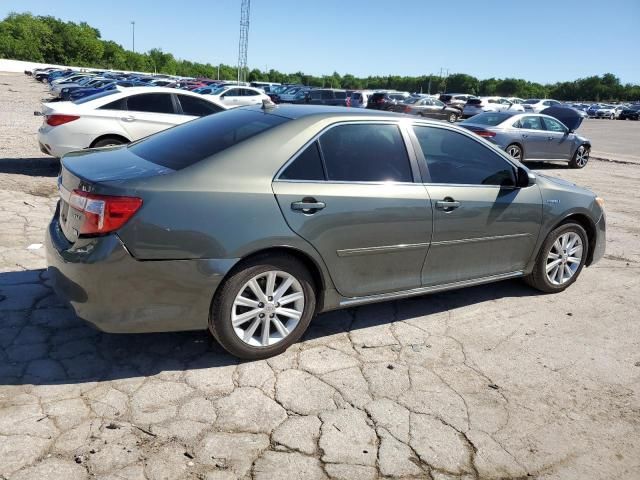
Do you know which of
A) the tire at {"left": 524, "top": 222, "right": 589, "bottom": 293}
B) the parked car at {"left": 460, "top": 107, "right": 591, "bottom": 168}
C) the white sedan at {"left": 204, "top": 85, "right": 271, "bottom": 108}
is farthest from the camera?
the white sedan at {"left": 204, "top": 85, "right": 271, "bottom": 108}

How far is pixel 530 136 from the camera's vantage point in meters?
13.8

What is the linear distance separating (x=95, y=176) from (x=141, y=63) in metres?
120

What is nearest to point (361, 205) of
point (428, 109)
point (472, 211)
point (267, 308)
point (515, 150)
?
point (267, 308)

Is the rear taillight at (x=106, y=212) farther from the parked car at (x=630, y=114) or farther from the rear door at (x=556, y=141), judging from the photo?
the parked car at (x=630, y=114)

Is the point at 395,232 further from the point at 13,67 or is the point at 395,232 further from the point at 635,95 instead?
the point at 635,95

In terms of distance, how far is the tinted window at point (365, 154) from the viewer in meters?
3.66

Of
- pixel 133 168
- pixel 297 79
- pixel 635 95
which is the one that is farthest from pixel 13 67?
pixel 635 95

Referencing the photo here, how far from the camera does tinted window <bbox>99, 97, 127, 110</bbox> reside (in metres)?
8.62

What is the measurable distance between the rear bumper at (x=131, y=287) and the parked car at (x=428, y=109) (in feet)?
89.7

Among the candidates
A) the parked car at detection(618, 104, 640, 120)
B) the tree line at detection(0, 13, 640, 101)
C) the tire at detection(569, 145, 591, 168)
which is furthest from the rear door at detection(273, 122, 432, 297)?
the tree line at detection(0, 13, 640, 101)

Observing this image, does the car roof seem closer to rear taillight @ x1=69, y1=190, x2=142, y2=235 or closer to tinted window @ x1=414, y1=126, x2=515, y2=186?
tinted window @ x1=414, y1=126, x2=515, y2=186

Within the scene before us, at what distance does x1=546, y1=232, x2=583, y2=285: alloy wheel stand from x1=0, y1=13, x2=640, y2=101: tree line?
107 m

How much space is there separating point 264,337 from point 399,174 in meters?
1.50

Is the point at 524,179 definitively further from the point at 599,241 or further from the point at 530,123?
the point at 530,123
